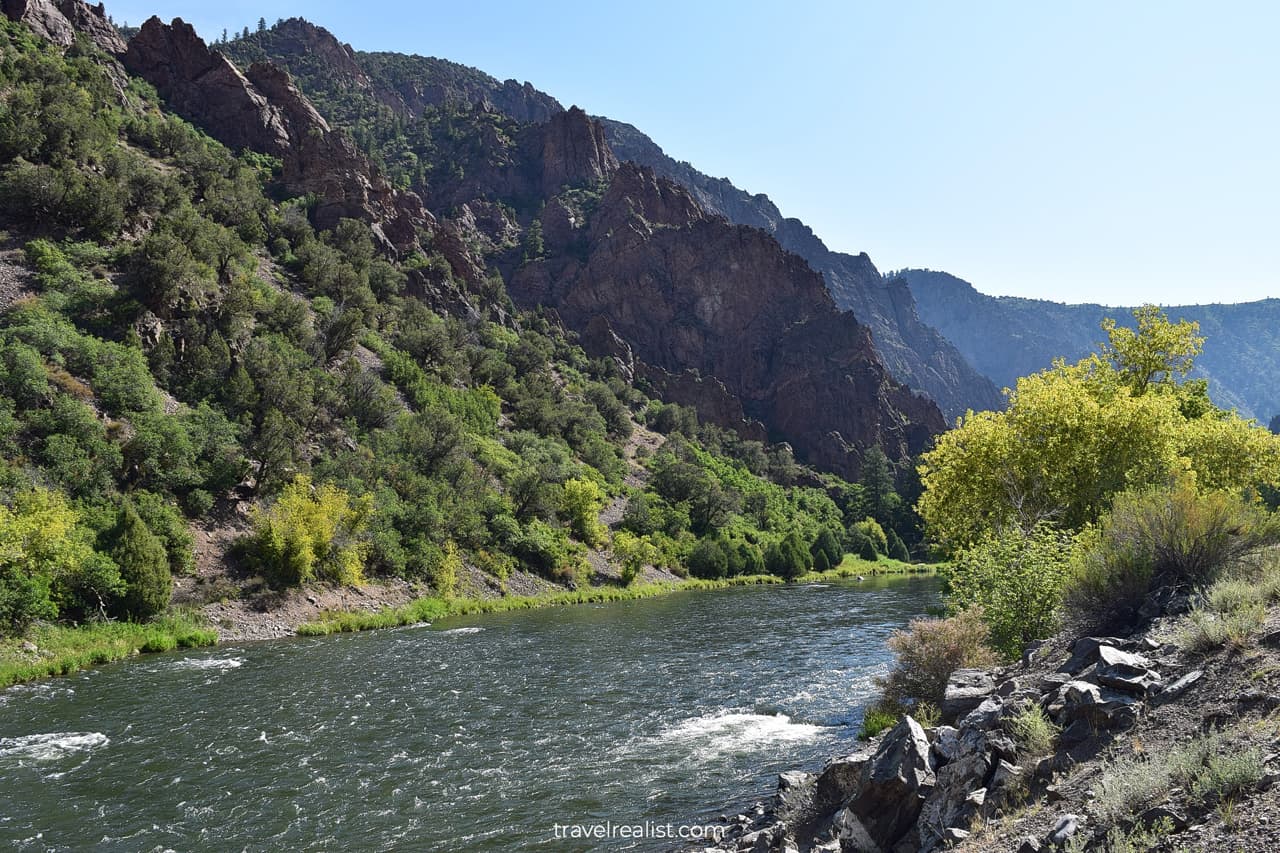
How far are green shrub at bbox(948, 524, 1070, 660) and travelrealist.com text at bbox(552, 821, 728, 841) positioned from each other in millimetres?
8966

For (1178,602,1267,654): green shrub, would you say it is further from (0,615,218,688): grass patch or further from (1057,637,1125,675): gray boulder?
(0,615,218,688): grass patch

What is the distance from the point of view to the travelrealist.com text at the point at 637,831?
1281 centimetres

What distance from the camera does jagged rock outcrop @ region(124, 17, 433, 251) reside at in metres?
105

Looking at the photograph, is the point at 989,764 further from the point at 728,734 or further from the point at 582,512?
the point at 582,512

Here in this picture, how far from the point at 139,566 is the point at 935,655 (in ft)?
110

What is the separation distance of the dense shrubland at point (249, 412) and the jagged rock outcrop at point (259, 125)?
15.4 ft

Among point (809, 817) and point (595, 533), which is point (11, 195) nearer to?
point (595, 533)

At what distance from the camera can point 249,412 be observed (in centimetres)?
5200

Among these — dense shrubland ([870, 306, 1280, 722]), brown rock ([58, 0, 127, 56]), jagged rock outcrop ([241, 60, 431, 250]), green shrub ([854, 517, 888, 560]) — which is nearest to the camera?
dense shrubland ([870, 306, 1280, 722])

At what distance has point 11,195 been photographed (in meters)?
54.7

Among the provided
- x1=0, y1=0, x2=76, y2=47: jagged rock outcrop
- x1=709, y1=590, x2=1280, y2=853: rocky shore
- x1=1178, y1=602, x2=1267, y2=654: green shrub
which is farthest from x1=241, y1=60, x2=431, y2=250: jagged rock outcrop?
x1=1178, y1=602, x2=1267, y2=654: green shrub

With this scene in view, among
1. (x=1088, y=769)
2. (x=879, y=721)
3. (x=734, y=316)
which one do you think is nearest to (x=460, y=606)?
(x=879, y=721)

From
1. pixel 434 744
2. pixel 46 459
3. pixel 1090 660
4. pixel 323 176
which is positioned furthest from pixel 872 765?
pixel 323 176

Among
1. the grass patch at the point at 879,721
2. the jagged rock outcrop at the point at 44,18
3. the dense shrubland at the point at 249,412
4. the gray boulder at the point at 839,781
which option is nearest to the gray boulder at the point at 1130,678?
the gray boulder at the point at 839,781
